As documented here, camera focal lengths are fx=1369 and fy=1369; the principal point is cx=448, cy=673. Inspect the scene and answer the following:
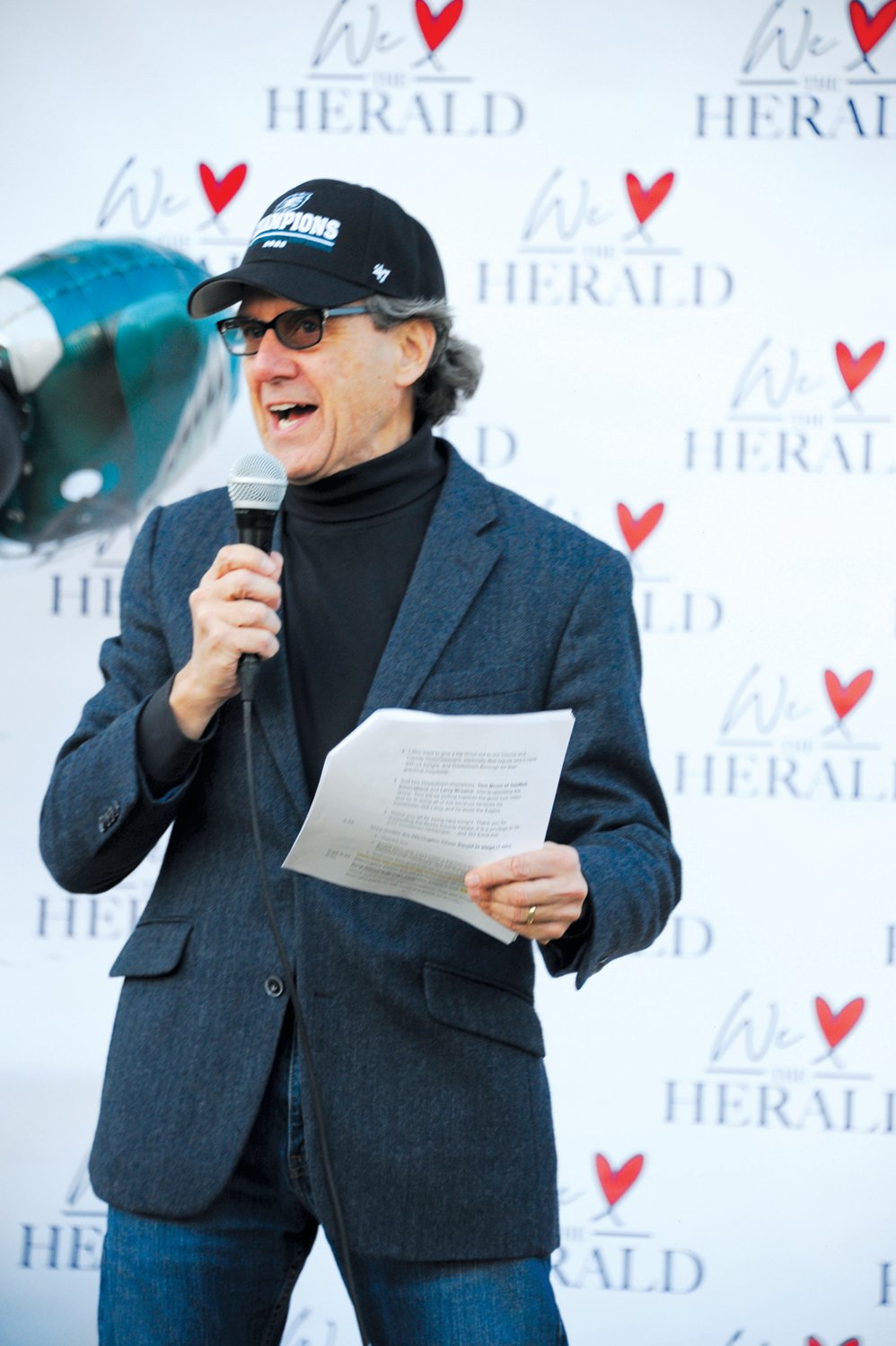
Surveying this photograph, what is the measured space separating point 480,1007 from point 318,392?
0.71 metres

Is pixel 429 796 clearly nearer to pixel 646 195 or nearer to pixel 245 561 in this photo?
pixel 245 561

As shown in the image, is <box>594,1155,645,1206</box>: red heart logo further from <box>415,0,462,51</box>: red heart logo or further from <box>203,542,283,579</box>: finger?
<box>415,0,462,51</box>: red heart logo

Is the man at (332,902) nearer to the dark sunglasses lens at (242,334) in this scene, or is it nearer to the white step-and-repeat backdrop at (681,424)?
the dark sunglasses lens at (242,334)

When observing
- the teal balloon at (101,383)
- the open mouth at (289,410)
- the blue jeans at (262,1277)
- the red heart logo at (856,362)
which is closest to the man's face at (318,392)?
the open mouth at (289,410)

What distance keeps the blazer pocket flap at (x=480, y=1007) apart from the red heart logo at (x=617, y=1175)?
1230 mm

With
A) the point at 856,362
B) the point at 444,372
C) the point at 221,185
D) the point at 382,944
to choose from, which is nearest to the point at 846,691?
the point at 856,362

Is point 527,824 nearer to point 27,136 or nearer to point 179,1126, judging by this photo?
point 179,1126

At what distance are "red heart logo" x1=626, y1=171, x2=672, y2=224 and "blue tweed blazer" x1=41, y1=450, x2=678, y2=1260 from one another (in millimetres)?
1250

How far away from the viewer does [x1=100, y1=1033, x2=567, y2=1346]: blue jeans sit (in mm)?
1405

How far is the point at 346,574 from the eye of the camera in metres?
1.56

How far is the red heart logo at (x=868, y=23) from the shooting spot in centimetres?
250

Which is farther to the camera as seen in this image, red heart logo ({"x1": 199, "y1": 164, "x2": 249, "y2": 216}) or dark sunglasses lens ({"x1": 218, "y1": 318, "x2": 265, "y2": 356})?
red heart logo ({"x1": 199, "y1": 164, "x2": 249, "y2": 216})

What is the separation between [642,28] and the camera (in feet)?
8.27

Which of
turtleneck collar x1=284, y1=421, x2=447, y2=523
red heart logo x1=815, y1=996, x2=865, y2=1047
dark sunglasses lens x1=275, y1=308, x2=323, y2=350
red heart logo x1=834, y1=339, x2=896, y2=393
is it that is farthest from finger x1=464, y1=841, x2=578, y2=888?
red heart logo x1=834, y1=339, x2=896, y2=393
